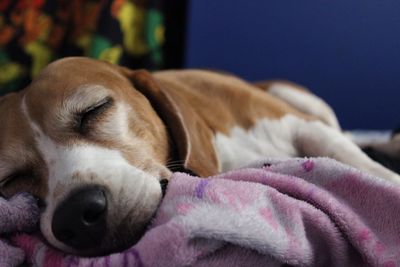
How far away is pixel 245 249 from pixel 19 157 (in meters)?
0.57

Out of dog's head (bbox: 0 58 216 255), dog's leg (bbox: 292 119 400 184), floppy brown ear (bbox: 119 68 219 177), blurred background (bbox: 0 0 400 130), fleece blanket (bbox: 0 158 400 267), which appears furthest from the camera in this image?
blurred background (bbox: 0 0 400 130)

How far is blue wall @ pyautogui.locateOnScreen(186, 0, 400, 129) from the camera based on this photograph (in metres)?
3.11

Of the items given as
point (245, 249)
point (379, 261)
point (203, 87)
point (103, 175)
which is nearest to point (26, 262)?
point (103, 175)

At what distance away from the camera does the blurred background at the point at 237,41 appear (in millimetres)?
3062

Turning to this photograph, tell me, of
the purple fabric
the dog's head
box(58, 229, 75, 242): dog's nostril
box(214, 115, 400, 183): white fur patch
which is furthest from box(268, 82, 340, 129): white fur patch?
box(58, 229, 75, 242): dog's nostril

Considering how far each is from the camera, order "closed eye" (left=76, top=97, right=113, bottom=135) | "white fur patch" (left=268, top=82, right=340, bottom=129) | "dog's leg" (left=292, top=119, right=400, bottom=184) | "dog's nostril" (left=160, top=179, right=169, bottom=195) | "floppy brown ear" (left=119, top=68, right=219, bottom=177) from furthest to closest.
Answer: "white fur patch" (left=268, top=82, right=340, bottom=129) < "dog's leg" (left=292, top=119, right=400, bottom=184) < "floppy brown ear" (left=119, top=68, right=219, bottom=177) < "closed eye" (left=76, top=97, right=113, bottom=135) < "dog's nostril" (left=160, top=179, right=169, bottom=195)

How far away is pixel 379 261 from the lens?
873mm

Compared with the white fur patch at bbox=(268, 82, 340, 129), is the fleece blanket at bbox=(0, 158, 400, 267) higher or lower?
higher

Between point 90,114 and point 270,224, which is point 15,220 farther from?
point 270,224

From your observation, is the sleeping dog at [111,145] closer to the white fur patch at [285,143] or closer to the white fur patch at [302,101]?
the white fur patch at [285,143]

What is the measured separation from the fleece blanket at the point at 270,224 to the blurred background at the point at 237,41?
6.82 ft

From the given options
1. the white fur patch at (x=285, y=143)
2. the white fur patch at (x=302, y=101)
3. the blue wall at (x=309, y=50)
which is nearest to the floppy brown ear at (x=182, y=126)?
the white fur patch at (x=285, y=143)

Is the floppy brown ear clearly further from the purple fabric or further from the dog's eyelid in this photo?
the purple fabric

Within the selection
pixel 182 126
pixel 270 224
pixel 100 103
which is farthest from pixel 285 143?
pixel 270 224
